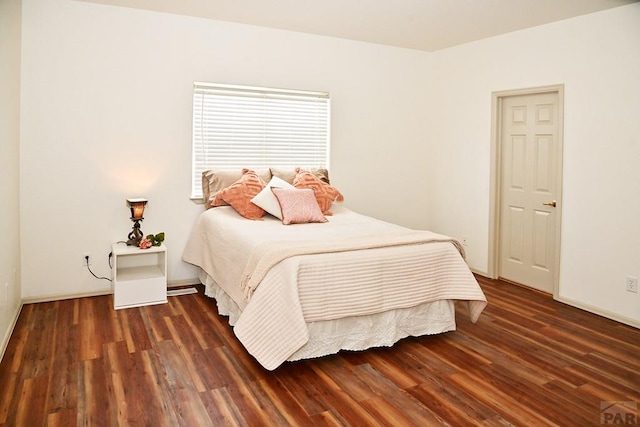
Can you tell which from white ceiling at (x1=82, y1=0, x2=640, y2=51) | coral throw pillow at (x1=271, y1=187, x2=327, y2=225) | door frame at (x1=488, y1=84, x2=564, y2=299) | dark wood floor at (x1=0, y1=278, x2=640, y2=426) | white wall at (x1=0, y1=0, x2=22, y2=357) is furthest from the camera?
door frame at (x1=488, y1=84, x2=564, y2=299)

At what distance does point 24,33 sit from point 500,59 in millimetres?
4173

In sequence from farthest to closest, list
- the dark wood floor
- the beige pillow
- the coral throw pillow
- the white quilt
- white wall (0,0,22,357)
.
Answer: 1. the beige pillow
2. the coral throw pillow
3. white wall (0,0,22,357)
4. the white quilt
5. the dark wood floor

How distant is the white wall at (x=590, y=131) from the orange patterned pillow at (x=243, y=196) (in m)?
2.38

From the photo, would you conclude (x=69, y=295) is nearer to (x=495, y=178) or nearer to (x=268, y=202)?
(x=268, y=202)

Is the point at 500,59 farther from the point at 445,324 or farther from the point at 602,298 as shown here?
the point at 445,324

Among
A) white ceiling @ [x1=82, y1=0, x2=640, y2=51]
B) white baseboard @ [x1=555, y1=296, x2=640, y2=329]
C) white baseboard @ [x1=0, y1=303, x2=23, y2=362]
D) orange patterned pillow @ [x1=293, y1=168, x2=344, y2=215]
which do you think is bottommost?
white baseboard @ [x1=0, y1=303, x2=23, y2=362]

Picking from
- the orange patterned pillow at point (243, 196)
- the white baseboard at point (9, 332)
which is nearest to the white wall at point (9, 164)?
the white baseboard at point (9, 332)

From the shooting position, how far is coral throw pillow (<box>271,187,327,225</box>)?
4.05 m

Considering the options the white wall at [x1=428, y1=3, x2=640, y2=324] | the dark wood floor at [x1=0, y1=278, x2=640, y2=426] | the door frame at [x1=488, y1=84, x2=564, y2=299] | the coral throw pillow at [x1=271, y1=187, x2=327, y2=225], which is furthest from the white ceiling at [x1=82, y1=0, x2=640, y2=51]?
the dark wood floor at [x1=0, y1=278, x2=640, y2=426]

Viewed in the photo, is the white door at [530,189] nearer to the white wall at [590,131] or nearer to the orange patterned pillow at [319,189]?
the white wall at [590,131]

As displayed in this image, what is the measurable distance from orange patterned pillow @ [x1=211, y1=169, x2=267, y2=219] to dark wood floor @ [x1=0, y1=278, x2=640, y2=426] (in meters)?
0.97

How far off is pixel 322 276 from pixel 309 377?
0.58m

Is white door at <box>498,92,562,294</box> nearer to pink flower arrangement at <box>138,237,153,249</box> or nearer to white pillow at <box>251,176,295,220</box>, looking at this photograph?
white pillow at <box>251,176,295,220</box>

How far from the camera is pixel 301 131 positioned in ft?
16.2
